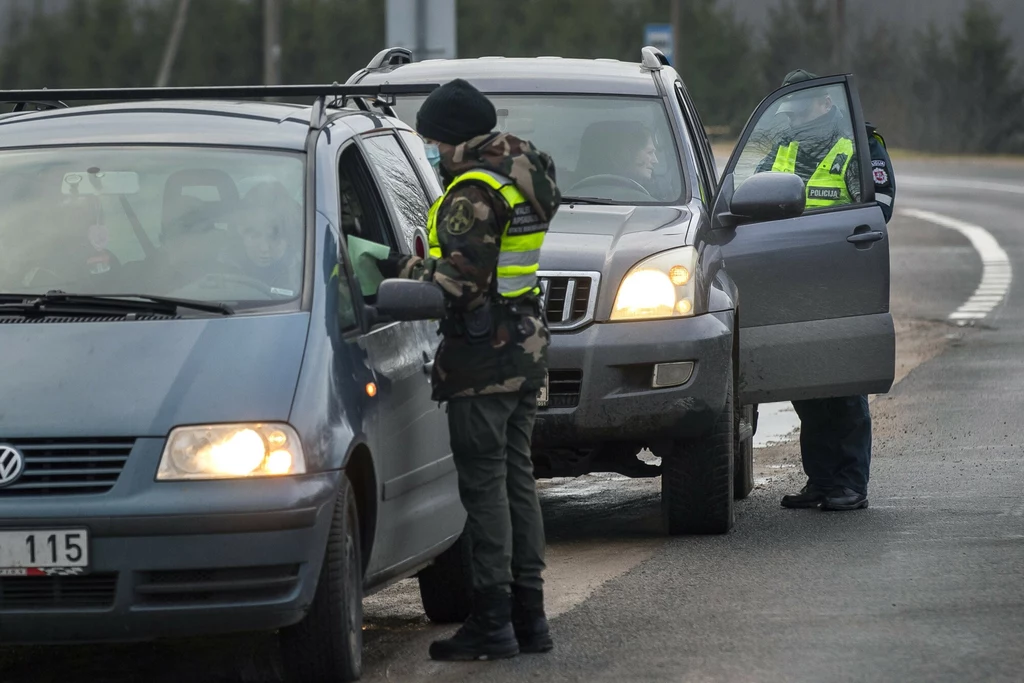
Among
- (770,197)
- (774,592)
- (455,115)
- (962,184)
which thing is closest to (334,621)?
(455,115)

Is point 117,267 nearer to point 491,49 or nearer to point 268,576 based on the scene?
point 268,576

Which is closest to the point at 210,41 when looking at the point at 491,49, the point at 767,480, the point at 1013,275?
the point at 491,49

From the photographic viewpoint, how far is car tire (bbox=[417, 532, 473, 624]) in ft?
22.6

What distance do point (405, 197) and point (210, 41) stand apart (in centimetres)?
6662

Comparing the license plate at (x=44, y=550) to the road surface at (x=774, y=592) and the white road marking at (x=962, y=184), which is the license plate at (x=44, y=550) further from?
the white road marking at (x=962, y=184)

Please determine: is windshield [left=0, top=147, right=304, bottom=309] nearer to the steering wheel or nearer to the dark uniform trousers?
the steering wheel

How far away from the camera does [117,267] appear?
6.05 meters

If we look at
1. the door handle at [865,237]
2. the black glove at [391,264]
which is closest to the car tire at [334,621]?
the black glove at [391,264]

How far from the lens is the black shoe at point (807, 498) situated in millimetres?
9484

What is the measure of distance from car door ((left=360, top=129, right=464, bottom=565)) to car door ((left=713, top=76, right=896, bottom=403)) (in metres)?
2.57

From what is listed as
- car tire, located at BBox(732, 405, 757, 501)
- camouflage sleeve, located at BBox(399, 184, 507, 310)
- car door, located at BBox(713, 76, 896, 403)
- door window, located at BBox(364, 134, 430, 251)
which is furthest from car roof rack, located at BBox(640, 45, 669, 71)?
camouflage sleeve, located at BBox(399, 184, 507, 310)

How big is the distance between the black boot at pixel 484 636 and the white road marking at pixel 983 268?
533 inches

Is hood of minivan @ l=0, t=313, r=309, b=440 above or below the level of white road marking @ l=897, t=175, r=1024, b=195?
above

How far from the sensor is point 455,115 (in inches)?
244
